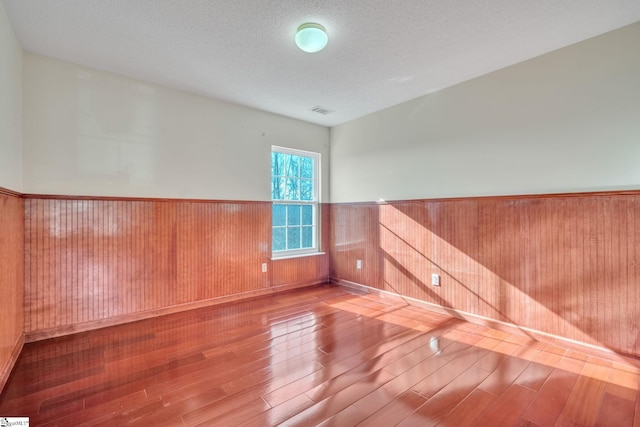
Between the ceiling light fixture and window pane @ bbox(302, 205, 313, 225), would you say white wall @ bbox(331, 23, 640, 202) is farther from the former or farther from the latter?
the ceiling light fixture

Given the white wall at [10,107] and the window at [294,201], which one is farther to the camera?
the window at [294,201]

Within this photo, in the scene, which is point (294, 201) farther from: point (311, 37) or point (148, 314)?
point (311, 37)

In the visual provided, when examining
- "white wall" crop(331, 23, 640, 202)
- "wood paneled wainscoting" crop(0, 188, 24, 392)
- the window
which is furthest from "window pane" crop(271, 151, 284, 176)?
"wood paneled wainscoting" crop(0, 188, 24, 392)

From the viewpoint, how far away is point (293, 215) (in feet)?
14.8

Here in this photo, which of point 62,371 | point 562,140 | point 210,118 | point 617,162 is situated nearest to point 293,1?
point 210,118

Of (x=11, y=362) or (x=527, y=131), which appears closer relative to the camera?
(x=11, y=362)

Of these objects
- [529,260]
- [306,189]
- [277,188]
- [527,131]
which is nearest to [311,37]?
[527,131]

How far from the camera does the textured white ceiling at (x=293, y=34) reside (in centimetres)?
203

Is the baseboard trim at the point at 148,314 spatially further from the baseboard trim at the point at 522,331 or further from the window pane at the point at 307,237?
the baseboard trim at the point at 522,331

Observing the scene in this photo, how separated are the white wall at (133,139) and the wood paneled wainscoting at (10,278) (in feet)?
1.59

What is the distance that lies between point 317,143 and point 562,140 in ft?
10.2

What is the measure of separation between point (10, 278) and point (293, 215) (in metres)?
3.06

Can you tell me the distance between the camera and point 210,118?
360 centimetres

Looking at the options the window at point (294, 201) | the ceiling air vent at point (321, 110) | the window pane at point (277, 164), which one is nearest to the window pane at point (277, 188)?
the window at point (294, 201)
